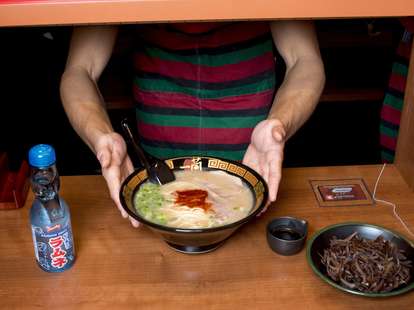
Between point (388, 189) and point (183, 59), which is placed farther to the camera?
point (183, 59)

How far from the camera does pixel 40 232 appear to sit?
1189 millimetres

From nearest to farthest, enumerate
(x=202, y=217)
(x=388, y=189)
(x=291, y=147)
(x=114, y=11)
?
(x=114, y=11), (x=202, y=217), (x=388, y=189), (x=291, y=147)

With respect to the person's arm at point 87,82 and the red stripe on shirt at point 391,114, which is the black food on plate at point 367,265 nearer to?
the person's arm at point 87,82

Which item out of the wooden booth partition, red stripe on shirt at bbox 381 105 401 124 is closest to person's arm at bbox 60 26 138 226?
the wooden booth partition

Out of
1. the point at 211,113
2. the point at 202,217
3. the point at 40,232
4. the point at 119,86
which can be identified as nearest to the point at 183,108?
the point at 211,113

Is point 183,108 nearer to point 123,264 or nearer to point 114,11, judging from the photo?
point 123,264

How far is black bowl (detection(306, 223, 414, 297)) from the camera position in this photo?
1.20 m

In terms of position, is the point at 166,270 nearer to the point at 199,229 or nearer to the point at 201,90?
the point at 199,229

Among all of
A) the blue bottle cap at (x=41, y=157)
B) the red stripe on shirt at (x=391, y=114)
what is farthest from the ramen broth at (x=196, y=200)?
the red stripe on shirt at (x=391, y=114)

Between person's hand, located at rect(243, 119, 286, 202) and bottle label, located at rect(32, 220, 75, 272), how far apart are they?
0.50m

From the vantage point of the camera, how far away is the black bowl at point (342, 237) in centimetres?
120

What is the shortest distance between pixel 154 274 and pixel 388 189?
0.76 metres

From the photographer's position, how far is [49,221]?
1.20 metres

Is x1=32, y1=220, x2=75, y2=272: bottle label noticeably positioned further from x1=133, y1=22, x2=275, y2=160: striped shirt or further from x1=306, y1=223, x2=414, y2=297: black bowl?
x1=133, y1=22, x2=275, y2=160: striped shirt
